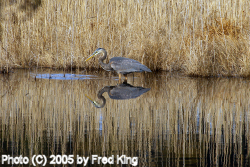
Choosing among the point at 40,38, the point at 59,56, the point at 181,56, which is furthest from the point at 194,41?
the point at 40,38

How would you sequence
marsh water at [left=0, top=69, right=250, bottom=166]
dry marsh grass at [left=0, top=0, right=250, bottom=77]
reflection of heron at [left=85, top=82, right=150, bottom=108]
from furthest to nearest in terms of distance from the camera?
1. dry marsh grass at [left=0, top=0, right=250, bottom=77]
2. reflection of heron at [left=85, top=82, right=150, bottom=108]
3. marsh water at [left=0, top=69, right=250, bottom=166]

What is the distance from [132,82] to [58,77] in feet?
6.07

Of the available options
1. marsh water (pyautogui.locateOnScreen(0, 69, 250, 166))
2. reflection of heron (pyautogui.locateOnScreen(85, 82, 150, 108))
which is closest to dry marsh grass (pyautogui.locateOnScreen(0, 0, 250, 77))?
marsh water (pyautogui.locateOnScreen(0, 69, 250, 166))

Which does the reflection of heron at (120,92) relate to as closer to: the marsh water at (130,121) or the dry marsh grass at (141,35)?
the marsh water at (130,121)

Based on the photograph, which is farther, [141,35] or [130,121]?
[141,35]

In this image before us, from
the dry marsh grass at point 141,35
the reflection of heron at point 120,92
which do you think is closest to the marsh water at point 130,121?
the reflection of heron at point 120,92

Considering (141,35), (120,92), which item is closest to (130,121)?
(120,92)

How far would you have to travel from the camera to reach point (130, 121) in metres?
5.57

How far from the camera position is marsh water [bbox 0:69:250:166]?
13.8 feet

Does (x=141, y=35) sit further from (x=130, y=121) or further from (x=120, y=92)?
(x=130, y=121)

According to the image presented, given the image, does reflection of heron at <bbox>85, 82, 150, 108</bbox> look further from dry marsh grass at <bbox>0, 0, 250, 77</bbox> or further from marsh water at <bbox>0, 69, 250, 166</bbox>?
dry marsh grass at <bbox>0, 0, 250, 77</bbox>

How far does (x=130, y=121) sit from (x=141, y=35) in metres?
5.89

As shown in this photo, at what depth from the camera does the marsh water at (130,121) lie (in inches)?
166

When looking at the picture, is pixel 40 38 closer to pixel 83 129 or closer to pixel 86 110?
pixel 86 110
